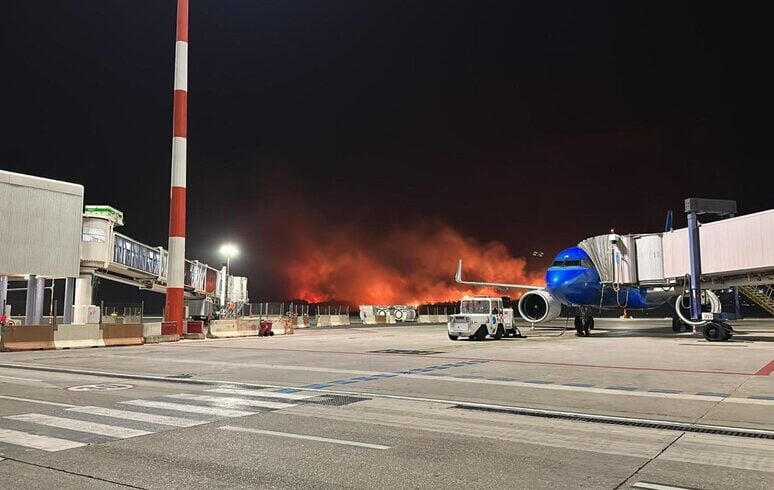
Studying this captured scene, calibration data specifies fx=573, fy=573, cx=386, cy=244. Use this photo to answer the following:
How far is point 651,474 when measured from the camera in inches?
231

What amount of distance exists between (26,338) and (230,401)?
1912 cm

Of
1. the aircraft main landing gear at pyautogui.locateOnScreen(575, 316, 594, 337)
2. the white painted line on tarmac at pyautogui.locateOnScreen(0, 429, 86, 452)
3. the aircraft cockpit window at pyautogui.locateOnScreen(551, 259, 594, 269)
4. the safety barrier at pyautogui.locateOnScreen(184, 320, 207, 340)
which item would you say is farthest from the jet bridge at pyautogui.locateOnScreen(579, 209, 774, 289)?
the white painted line on tarmac at pyautogui.locateOnScreen(0, 429, 86, 452)

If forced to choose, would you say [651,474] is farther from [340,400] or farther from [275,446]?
[340,400]

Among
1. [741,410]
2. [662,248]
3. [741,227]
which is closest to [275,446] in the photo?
[741,410]

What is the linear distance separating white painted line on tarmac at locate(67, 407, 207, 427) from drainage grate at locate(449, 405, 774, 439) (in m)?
4.48

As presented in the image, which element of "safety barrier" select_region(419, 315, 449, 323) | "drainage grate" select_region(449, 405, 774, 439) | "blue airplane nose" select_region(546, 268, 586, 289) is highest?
"blue airplane nose" select_region(546, 268, 586, 289)

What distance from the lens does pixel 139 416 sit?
9086mm

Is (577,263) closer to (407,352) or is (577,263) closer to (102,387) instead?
(407,352)

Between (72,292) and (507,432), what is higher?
(72,292)

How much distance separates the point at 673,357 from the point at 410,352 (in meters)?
9.18

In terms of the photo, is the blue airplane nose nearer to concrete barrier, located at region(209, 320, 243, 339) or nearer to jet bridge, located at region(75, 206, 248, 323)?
concrete barrier, located at region(209, 320, 243, 339)

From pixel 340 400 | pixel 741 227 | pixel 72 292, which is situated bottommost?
pixel 340 400

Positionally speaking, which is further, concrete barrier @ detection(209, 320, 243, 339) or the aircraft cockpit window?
concrete barrier @ detection(209, 320, 243, 339)

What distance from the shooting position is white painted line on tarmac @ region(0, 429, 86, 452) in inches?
278
